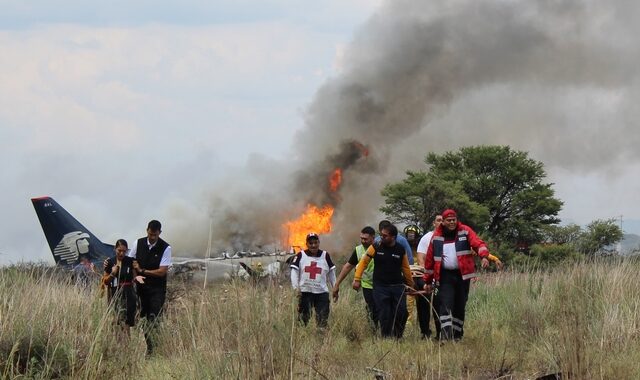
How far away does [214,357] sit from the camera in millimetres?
5574

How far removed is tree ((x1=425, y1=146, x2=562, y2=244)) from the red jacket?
34210mm

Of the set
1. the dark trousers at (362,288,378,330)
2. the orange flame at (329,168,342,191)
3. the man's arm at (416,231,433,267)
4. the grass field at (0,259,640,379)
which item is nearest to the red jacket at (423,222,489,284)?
the grass field at (0,259,640,379)

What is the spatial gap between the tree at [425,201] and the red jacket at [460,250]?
95.4 ft

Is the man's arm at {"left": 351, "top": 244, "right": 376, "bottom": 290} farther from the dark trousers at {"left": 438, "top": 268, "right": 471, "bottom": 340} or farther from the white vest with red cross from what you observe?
the dark trousers at {"left": 438, "top": 268, "right": 471, "bottom": 340}

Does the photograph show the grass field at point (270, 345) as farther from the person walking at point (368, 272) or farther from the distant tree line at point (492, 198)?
the distant tree line at point (492, 198)

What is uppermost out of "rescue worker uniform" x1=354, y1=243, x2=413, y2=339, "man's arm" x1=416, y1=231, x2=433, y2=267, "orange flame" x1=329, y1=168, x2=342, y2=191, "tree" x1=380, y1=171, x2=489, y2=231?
"orange flame" x1=329, y1=168, x2=342, y2=191

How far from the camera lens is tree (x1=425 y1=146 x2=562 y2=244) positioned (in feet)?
144

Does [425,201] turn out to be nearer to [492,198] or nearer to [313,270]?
[492,198]

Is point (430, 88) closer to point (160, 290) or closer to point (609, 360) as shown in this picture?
point (160, 290)

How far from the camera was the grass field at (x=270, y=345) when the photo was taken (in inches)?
218

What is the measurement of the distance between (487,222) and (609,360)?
3766cm

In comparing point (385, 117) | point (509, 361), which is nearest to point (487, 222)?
point (385, 117)

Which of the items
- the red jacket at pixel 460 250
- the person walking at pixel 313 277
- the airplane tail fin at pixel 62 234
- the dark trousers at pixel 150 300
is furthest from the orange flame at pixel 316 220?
the red jacket at pixel 460 250

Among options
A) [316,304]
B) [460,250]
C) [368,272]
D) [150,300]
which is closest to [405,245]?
[368,272]
